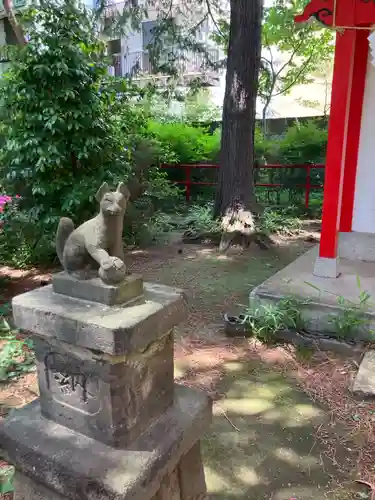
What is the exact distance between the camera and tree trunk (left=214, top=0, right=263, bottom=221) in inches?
264

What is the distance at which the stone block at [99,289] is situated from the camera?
5.28 ft

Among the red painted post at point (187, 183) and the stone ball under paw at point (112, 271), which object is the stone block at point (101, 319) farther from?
the red painted post at point (187, 183)

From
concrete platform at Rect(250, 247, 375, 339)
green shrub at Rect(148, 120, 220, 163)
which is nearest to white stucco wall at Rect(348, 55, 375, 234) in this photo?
concrete platform at Rect(250, 247, 375, 339)

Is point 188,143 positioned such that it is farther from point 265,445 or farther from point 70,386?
point 70,386

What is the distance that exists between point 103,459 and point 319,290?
10.0ft

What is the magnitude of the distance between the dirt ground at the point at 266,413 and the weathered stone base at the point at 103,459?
2.03 ft

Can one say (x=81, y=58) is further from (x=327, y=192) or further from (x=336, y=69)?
(x=327, y=192)

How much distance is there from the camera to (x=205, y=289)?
17.2 feet

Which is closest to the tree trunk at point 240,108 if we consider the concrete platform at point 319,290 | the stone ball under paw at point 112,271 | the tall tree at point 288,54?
the concrete platform at point 319,290

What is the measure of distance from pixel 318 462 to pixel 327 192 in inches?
109

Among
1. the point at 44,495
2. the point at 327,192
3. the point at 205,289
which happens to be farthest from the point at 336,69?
the point at 44,495

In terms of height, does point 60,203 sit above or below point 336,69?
below

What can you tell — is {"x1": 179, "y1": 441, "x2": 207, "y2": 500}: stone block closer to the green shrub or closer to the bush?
the bush

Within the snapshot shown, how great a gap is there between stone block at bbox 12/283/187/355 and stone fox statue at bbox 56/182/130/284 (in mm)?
119
